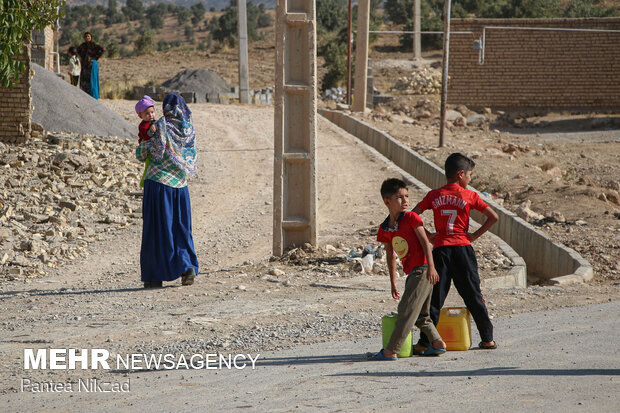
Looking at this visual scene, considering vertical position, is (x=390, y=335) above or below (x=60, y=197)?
above

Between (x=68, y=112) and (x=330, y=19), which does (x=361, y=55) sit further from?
(x=330, y=19)

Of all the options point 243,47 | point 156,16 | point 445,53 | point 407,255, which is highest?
point 156,16

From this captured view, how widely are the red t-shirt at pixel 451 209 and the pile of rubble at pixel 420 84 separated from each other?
25357mm

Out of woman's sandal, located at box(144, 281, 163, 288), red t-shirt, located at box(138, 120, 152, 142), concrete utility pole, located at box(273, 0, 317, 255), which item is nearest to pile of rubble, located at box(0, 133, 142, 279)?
woman's sandal, located at box(144, 281, 163, 288)

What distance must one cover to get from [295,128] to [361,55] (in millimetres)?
13760

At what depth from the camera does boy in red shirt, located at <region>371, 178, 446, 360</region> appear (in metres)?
4.38

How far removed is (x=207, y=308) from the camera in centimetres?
593

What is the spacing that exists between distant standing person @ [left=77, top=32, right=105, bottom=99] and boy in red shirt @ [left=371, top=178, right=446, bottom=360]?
14.1 metres

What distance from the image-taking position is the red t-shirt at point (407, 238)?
14.4 feet

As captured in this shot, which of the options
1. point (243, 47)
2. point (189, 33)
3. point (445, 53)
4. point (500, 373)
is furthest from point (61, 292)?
point (189, 33)

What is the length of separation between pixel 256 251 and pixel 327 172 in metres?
4.94

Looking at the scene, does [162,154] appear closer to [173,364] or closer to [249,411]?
[173,364]

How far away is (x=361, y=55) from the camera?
21188mm

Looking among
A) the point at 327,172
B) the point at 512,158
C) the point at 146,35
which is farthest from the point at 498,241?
the point at 146,35
